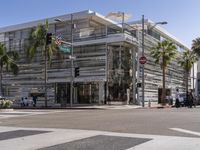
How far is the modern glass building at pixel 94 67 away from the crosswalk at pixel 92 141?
1302 inches

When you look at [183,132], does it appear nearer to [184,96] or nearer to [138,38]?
[184,96]

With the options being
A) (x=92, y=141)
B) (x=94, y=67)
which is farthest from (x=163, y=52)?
(x=92, y=141)

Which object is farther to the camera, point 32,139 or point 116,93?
point 116,93

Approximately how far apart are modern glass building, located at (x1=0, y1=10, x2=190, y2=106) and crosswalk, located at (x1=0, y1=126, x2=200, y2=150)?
33073mm

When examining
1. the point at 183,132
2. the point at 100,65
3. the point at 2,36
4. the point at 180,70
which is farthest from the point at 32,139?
the point at 180,70

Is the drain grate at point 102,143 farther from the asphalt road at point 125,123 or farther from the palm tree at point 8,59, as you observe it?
the palm tree at point 8,59

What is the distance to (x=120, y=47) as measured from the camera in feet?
166

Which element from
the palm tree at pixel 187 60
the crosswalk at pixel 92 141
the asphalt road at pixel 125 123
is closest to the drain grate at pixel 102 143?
the crosswalk at pixel 92 141

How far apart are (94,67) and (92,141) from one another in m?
37.3

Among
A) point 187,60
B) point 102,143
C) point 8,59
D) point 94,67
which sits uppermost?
point 187,60

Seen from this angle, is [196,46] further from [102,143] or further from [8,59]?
[102,143]

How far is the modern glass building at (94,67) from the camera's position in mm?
48969

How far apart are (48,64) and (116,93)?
1033cm

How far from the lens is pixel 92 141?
39.1ft
